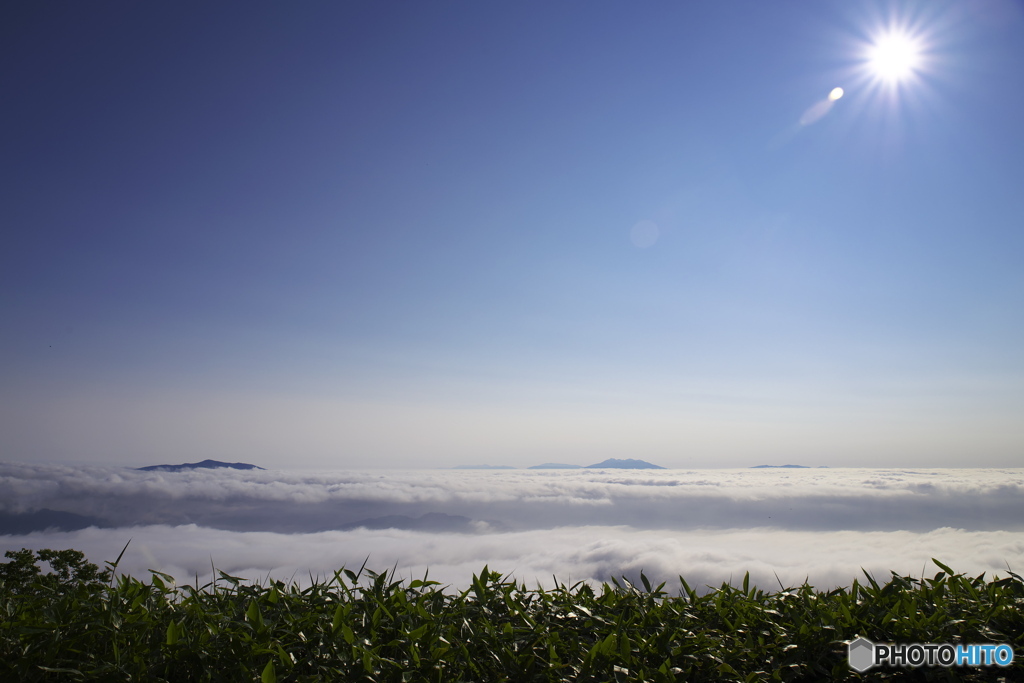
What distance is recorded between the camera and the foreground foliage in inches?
95.1

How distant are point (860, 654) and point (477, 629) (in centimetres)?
222

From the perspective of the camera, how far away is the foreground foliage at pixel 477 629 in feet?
7.93

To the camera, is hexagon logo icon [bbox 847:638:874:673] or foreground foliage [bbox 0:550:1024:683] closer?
foreground foliage [bbox 0:550:1024:683]

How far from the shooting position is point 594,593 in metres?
3.58

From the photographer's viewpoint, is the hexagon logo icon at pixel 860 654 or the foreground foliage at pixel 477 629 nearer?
the foreground foliage at pixel 477 629

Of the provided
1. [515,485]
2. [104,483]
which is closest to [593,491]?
[515,485]

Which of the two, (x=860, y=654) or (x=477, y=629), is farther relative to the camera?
(x=477, y=629)

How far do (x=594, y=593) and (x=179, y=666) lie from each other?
2.62m

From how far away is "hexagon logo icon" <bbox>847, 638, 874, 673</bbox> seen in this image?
2.68 metres

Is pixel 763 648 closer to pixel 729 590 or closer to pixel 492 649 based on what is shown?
pixel 729 590

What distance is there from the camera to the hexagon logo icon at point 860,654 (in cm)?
268

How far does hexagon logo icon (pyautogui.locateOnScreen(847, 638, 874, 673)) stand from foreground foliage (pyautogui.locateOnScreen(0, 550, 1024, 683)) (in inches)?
1.4

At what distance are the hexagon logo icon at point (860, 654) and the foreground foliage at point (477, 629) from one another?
0.12 ft

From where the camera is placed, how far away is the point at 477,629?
2854mm
